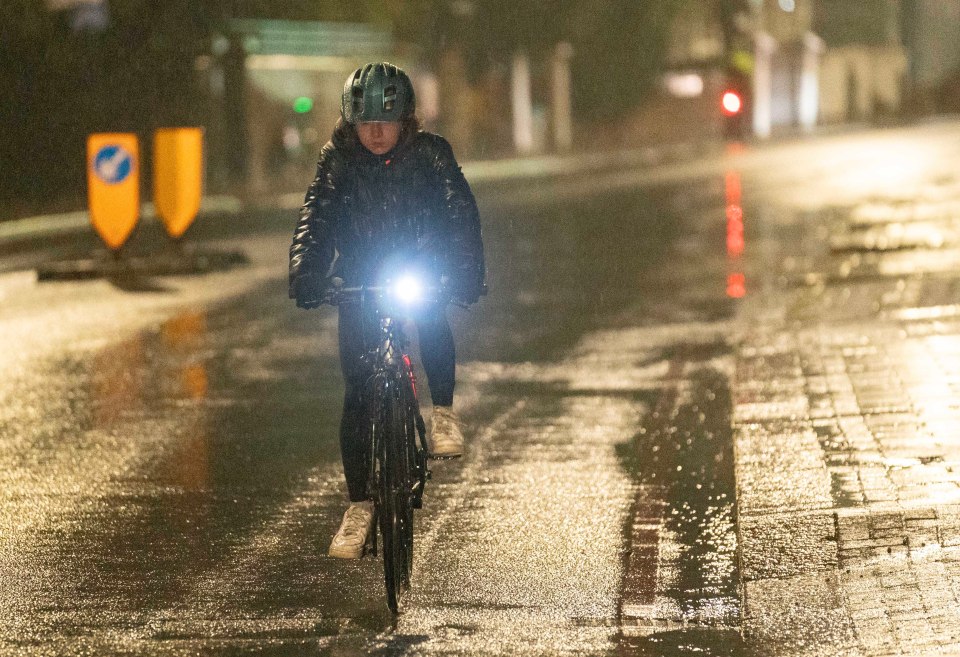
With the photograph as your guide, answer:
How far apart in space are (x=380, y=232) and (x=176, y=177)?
13613 millimetres

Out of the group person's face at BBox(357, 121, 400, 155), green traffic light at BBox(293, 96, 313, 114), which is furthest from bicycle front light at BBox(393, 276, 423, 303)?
green traffic light at BBox(293, 96, 313, 114)

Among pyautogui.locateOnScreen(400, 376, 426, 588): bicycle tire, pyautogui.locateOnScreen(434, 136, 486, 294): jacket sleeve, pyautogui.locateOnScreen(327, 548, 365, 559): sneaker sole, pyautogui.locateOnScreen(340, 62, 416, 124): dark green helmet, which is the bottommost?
pyautogui.locateOnScreen(327, 548, 365, 559): sneaker sole

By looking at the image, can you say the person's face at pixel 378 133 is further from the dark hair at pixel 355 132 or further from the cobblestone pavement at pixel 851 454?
the cobblestone pavement at pixel 851 454

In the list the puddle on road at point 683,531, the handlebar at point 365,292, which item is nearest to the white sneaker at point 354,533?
the handlebar at point 365,292

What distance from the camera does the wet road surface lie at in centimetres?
561

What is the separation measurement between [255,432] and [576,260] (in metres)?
9.25

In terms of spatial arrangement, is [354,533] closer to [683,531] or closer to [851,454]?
[683,531]

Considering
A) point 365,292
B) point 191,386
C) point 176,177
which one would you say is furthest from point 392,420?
point 176,177

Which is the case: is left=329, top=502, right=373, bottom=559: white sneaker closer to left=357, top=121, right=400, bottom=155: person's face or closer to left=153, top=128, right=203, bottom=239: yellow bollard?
left=357, top=121, right=400, bottom=155: person's face

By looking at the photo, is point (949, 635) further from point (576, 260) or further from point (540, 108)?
point (540, 108)

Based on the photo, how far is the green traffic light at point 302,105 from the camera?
4312 cm

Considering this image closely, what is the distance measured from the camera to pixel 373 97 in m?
5.92

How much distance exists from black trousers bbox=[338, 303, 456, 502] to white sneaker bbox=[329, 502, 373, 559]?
0.14ft

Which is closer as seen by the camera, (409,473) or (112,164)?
(409,473)
